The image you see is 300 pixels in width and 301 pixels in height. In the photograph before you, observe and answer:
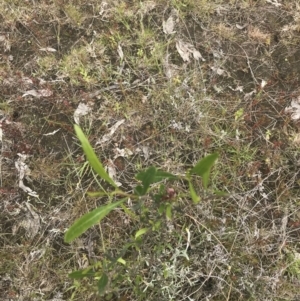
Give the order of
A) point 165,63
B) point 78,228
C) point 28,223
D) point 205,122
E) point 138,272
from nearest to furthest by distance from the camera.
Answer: point 78,228 → point 138,272 → point 28,223 → point 205,122 → point 165,63

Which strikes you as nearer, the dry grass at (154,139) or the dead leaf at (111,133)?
the dry grass at (154,139)

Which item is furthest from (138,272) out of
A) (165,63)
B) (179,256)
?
(165,63)

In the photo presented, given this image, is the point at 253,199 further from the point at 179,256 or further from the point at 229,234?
the point at 179,256

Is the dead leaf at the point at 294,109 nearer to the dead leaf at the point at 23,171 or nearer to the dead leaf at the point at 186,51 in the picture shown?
the dead leaf at the point at 186,51

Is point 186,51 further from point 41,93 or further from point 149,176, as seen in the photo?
point 149,176

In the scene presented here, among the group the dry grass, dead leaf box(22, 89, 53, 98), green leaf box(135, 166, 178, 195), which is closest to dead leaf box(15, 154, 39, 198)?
the dry grass

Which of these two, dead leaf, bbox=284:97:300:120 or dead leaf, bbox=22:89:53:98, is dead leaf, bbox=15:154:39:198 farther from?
dead leaf, bbox=284:97:300:120

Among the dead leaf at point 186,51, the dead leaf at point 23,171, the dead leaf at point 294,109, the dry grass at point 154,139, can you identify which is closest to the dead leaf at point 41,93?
the dry grass at point 154,139

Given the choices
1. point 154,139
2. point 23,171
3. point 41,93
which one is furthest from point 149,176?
point 41,93
